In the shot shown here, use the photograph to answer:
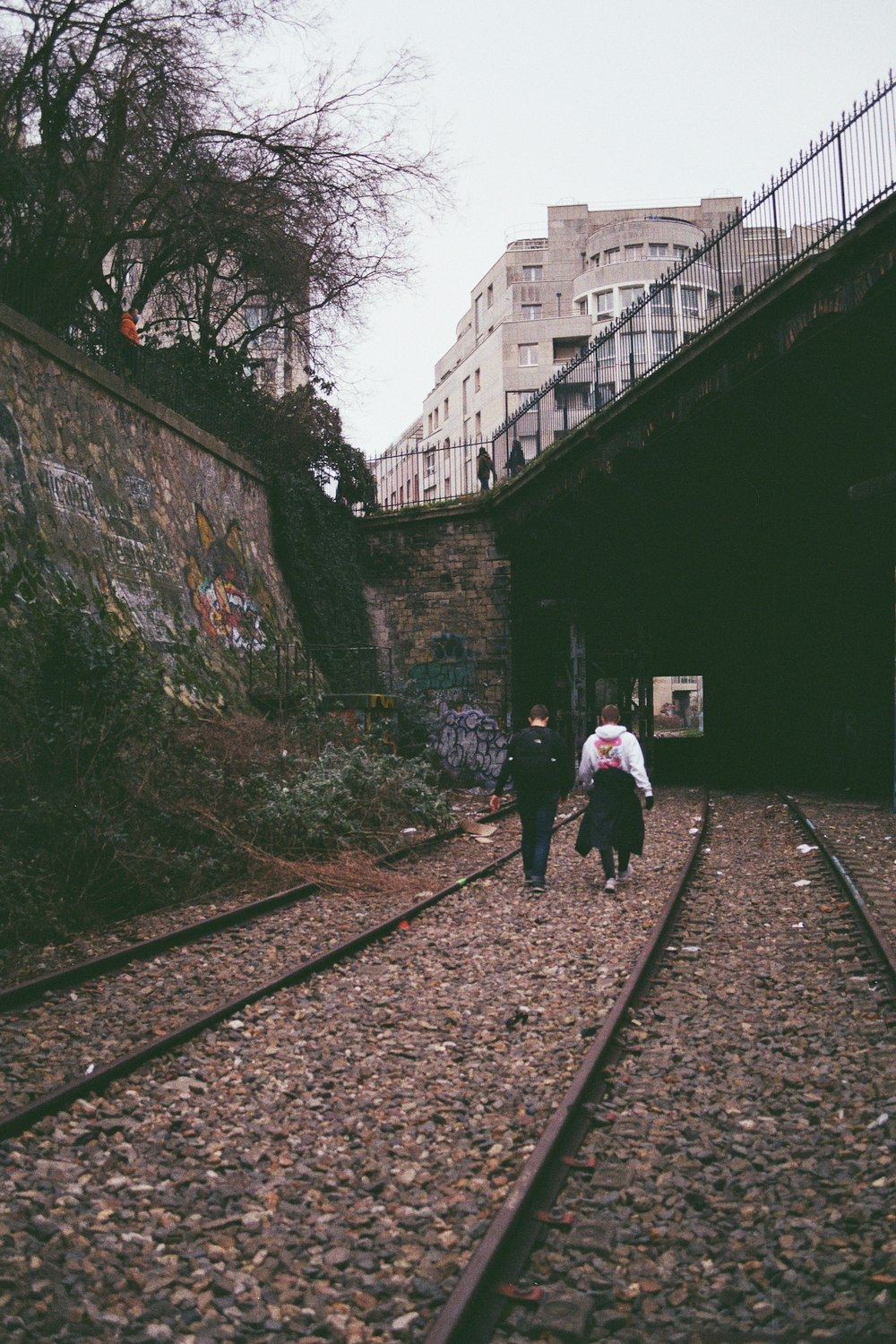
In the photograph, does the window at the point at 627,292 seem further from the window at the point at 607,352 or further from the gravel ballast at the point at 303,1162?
the gravel ballast at the point at 303,1162

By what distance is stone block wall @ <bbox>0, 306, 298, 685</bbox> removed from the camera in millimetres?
11844

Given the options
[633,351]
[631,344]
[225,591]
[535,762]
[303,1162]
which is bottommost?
[303,1162]

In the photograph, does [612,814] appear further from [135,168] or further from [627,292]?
[627,292]

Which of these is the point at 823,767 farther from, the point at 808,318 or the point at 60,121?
the point at 60,121

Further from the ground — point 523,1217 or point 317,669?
point 317,669

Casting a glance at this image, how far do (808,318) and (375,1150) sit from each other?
9.71 meters

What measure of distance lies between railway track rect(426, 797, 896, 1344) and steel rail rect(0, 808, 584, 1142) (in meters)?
2.14

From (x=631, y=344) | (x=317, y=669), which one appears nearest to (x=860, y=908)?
(x=631, y=344)

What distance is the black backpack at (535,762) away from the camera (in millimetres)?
9711

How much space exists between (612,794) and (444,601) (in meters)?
13.7

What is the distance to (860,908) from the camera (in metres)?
7.97

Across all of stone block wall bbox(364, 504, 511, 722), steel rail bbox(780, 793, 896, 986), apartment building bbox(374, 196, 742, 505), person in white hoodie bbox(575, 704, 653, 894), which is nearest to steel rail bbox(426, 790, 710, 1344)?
steel rail bbox(780, 793, 896, 986)

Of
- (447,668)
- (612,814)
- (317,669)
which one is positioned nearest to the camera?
(612,814)

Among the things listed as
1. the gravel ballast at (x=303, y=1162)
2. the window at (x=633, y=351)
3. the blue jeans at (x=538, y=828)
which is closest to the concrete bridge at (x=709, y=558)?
the window at (x=633, y=351)
